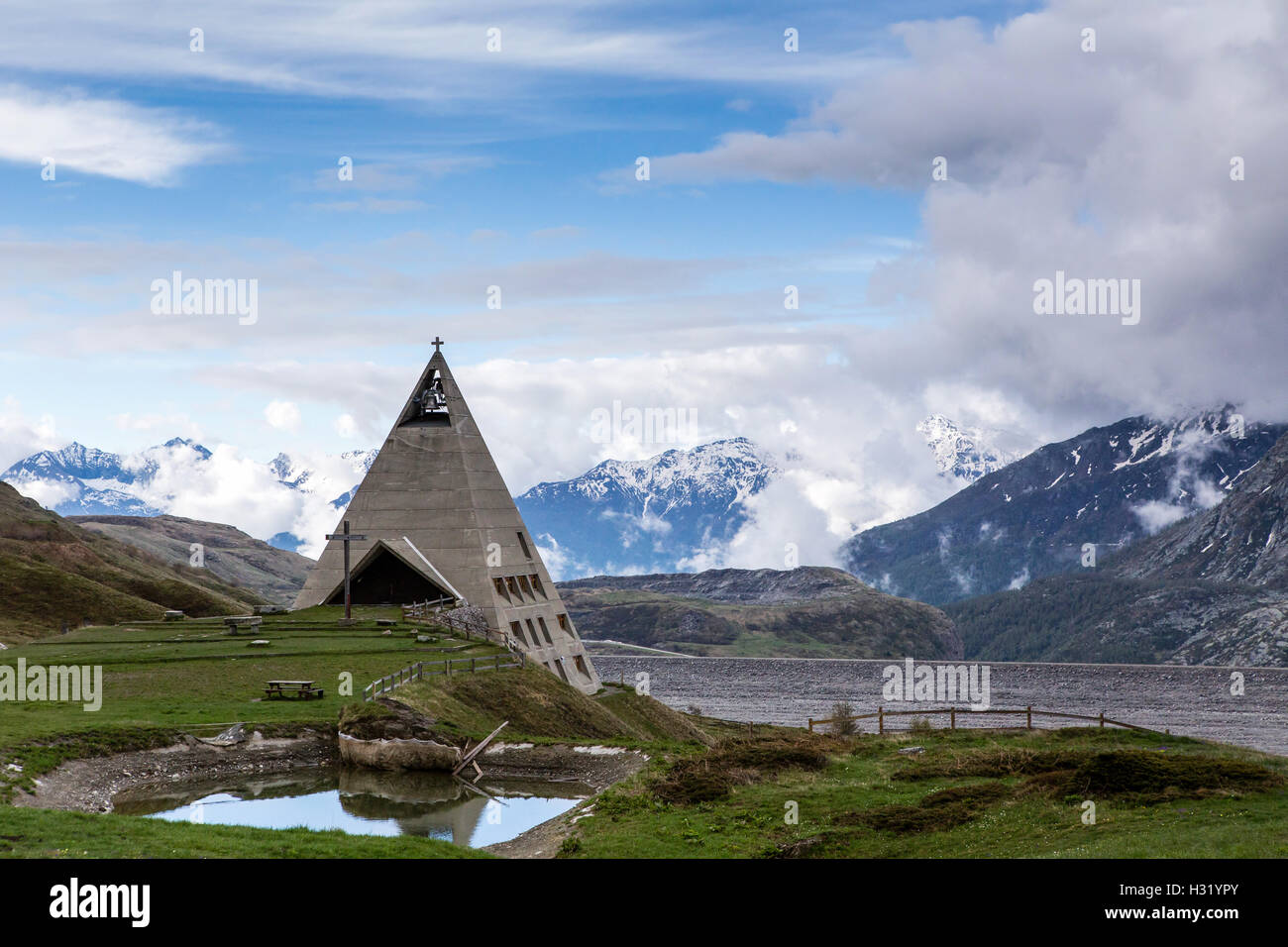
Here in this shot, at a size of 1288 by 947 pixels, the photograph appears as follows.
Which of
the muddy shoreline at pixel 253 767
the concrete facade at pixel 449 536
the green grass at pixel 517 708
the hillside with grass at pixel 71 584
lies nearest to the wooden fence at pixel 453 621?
the concrete facade at pixel 449 536

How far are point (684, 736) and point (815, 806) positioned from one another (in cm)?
3819

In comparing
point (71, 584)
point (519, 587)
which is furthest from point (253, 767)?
point (71, 584)

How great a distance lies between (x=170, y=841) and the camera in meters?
24.7

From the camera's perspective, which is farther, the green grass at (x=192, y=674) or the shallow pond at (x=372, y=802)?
the green grass at (x=192, y=674)

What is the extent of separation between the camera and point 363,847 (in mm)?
24969

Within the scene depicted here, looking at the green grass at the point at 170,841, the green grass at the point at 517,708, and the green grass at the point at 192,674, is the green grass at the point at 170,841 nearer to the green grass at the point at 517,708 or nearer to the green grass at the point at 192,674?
the green grass at the point at 192,674

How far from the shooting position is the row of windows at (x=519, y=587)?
3049 inches

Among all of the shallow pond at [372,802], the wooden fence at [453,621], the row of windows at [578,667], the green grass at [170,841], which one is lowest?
the row of windows at [578,667]

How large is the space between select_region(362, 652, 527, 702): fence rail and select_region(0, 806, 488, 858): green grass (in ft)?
53.9

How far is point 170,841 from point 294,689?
77.5 feet

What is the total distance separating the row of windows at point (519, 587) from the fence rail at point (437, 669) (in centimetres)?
1541

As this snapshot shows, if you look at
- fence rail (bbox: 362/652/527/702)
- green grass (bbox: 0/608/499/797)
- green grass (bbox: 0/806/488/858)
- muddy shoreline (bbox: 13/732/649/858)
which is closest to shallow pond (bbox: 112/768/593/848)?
muddy shoreline (bbox: 13/732/649/858)

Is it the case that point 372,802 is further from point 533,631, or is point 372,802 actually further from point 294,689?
point 533,631
